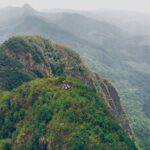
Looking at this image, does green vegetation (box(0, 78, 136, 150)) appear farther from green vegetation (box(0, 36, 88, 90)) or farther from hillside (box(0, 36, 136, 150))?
green vegetation (box(0, 36, 88, 90))

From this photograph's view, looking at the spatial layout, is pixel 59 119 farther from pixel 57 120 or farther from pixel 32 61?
pixel 32 61

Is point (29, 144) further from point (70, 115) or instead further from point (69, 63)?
point (69, 63)

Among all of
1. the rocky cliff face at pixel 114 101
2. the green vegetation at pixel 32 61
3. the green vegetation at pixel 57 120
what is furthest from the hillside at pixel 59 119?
the rocky cliff face at pixel 114 101

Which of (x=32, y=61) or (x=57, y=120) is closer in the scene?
(x=57, y=120)

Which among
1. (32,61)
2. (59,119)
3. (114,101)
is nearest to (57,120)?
(59,119)

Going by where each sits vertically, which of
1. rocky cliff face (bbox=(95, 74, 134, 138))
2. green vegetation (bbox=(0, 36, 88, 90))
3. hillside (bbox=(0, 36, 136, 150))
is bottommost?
rocky cliff face (bbox=(95, 74, 134, 138))

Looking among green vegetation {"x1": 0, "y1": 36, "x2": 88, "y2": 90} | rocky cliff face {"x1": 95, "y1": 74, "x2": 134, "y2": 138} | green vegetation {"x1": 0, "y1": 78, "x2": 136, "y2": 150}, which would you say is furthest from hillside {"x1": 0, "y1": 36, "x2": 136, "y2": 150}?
rocky cliff face {"x1": 95, "y1": 74, "x2": 134, "y2": 138}

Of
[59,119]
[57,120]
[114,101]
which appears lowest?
[114,101]

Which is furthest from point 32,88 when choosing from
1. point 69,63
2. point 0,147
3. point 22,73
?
point 69,63

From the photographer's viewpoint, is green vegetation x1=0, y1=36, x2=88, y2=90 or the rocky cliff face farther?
the rocky cliff face

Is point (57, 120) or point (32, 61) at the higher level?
point (57, 120)
